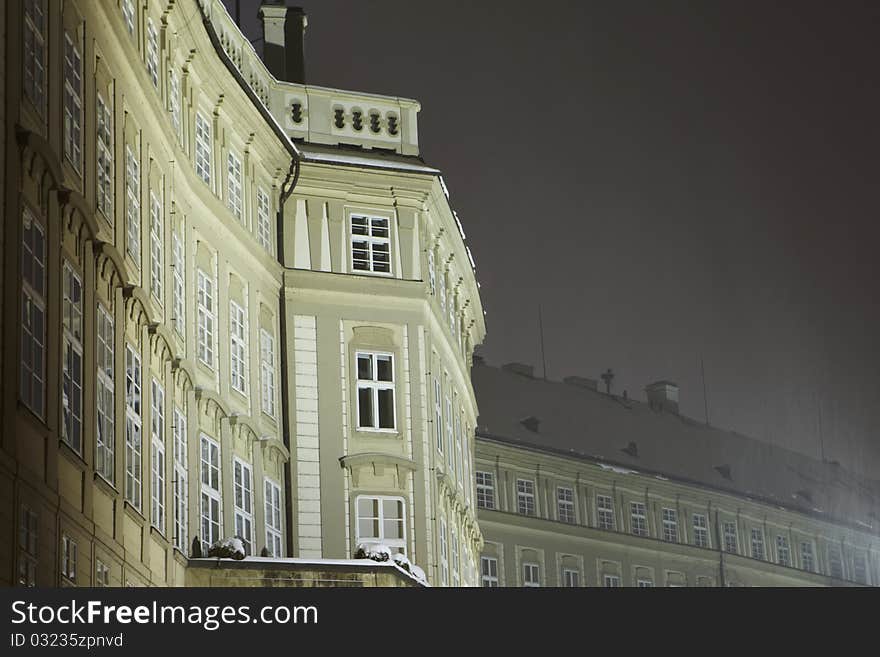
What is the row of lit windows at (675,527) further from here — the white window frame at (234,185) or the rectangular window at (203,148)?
the rectangular window at (203,148)

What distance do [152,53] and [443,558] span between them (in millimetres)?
6441

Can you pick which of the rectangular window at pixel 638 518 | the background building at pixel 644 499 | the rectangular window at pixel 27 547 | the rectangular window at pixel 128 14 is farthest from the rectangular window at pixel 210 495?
the rectangular window at pixel 638 518

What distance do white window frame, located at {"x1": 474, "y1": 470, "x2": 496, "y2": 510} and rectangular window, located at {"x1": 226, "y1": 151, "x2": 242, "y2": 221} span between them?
29.3 feet

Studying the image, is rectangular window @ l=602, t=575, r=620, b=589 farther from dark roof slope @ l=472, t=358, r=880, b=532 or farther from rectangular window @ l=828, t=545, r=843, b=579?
rectangular window @ l=828, t=545, r=843, b=579

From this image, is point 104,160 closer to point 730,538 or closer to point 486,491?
point 730,538

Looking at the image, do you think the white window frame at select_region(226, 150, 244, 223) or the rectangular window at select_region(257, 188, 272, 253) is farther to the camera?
the rectangular window at select_region(257, 188, 272, 253)

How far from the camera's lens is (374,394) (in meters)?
18.2

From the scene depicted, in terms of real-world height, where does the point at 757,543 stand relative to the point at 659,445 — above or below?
below

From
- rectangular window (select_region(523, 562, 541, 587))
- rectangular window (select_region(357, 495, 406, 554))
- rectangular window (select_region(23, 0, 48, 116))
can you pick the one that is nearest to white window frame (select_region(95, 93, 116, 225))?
rectangular window (select_region(23, 0, 48, 116))

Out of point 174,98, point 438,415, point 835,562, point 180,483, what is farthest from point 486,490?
point 180,483

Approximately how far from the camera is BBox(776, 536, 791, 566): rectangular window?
70.7ft
